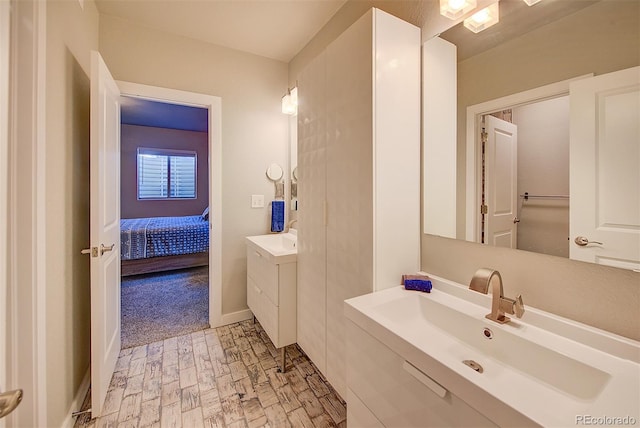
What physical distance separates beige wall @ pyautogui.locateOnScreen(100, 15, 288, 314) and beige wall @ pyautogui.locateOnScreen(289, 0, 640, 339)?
1.81 meters

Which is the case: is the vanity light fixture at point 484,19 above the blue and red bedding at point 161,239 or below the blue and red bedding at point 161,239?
above

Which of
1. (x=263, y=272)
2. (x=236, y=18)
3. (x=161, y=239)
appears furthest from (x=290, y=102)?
(x=161, y=239)

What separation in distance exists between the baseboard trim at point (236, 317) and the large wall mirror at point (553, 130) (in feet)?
7.24

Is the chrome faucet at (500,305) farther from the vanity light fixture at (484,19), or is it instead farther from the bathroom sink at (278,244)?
the bathroom sink at (278,244)

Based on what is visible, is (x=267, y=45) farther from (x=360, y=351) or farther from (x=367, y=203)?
(x=360, y=351)

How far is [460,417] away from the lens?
709 millimetres

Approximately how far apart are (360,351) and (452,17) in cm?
155

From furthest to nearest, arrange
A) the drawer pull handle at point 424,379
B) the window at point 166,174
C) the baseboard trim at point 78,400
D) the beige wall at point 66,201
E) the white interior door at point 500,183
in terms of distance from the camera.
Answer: the window at point 166,174
the baseboard trim at point 78,400
the beige wall at point 66,201
the white interior door at point 500,183
the drawer pull handle at point 424,379

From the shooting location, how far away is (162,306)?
302 cm

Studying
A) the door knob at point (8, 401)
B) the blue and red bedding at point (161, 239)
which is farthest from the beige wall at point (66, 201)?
the blue and red bedding at point (161, 239)

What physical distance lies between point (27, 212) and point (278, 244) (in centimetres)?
162

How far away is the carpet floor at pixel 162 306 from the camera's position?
8.18 ft

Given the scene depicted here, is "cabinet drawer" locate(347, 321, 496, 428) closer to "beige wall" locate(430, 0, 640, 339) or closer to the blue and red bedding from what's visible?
"beige wall" locate(430, 0, 640, 339)

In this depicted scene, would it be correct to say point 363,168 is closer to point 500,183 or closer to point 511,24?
point 500,183
